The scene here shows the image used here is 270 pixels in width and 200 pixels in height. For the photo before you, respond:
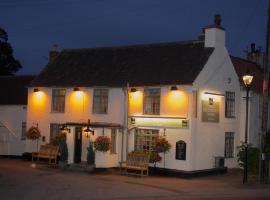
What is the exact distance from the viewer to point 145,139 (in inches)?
1188

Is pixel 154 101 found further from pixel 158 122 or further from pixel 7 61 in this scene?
pixel 7 61

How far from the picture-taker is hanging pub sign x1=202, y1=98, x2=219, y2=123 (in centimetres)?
2928

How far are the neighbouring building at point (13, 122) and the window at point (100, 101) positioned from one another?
24.4 ft

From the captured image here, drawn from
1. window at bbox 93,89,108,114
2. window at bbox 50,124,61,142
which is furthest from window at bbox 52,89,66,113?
window at bbox 93,89,108,114

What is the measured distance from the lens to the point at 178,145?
93.2 feet

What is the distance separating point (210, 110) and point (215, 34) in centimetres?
430

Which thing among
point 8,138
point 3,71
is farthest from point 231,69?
point 3,71

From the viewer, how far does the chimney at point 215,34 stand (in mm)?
29969

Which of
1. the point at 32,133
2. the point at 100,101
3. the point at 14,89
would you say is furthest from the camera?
the point at 14,89

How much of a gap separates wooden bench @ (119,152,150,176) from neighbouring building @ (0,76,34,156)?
11.6m

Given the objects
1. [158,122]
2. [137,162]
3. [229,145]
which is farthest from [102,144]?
[229,145]

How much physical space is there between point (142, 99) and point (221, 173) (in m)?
6.19

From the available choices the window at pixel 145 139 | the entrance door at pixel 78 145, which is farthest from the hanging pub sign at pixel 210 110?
the entrance door at pixel 78 145

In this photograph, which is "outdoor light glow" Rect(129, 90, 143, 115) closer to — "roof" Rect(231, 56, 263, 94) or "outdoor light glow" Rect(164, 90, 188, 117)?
"outdoor light glow" Rect(164, 90, 188, 117)
